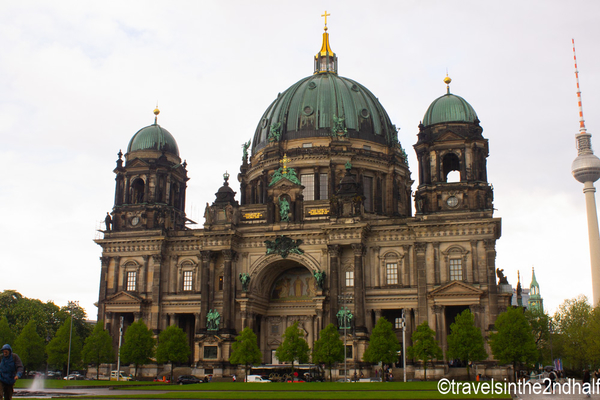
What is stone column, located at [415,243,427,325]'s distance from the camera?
63.4m

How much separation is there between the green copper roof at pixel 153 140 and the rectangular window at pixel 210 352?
24476 mm

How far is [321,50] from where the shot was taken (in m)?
92.6

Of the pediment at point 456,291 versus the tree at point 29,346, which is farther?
the tree at point 29,346

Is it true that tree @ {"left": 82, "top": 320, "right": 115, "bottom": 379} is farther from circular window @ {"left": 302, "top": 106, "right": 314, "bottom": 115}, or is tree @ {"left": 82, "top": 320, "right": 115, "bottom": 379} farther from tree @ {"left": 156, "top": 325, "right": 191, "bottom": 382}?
circular window @ {"left": 302, "top": 106, "right": 314, "bottom": 115}

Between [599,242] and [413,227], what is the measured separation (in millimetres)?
82398

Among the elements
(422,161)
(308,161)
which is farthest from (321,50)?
(422,161)

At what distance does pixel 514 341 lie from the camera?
54000 millimetres

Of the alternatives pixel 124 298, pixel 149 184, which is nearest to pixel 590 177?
pixel 149 184

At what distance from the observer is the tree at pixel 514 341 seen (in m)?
53.6

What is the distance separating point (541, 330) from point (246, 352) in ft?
192

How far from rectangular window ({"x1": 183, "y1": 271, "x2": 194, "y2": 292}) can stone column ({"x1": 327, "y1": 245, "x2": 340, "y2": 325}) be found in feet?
53.1

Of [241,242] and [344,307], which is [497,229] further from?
[241,242]

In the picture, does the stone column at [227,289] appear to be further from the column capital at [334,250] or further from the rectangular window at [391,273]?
the rectangular window at [391,273]

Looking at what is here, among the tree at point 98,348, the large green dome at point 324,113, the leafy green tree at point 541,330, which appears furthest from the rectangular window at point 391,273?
the leafy green tree at point 541,330
